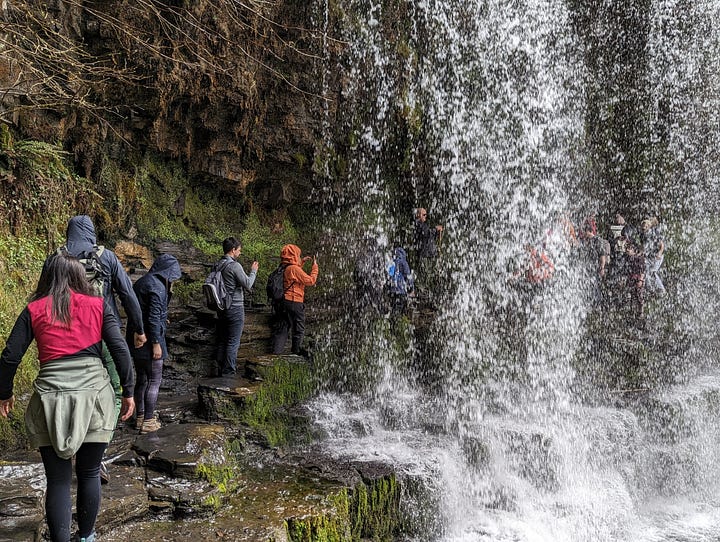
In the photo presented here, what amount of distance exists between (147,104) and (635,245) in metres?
9.35

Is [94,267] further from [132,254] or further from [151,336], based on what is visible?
[132,254]

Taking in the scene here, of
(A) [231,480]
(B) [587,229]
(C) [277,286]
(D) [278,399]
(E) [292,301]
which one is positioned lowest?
(A) [231,480]

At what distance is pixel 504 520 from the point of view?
642cm

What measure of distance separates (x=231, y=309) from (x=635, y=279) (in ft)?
25.0

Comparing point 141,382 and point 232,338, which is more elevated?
point 232,338

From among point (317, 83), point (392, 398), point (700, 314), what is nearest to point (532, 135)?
point (317, 83)

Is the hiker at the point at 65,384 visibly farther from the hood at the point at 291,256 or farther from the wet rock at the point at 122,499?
the hood at the point at 291,256

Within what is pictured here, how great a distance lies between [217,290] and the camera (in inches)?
281

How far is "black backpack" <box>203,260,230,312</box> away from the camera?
7109mm

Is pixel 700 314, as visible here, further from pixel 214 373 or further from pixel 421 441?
pixel 214 373

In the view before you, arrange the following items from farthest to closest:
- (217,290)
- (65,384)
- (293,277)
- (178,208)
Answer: (178,208) < (293,277) < (217,290) < (65,384)

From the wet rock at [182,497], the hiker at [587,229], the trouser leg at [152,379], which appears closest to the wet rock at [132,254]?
the trouser leg at [152,379]

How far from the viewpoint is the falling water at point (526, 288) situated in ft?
23.0

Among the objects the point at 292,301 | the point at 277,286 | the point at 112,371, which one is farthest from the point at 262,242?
the point at 112,371
